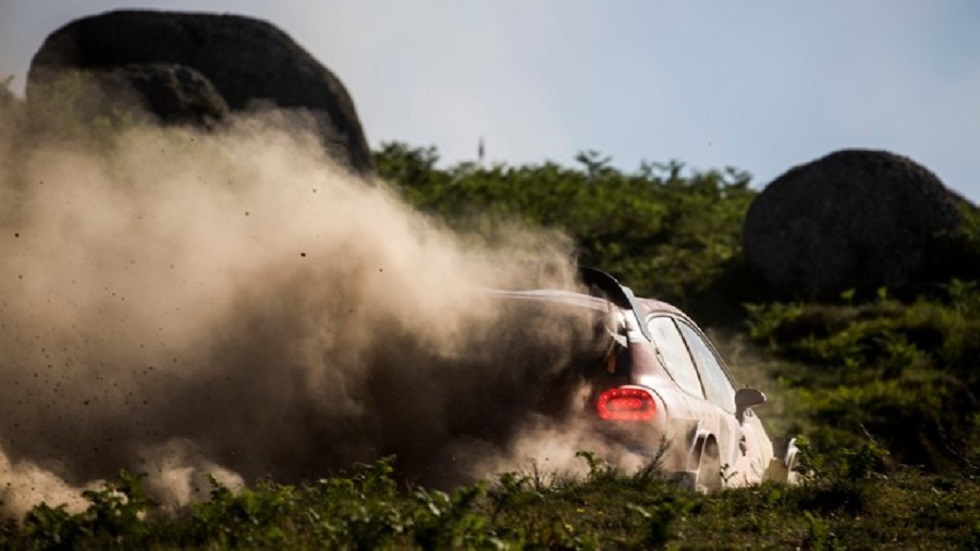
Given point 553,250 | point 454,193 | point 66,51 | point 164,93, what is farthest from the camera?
point 454,193

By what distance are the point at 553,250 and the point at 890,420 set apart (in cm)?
1131

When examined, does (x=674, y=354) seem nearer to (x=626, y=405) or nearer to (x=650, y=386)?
(x=650, y=386)

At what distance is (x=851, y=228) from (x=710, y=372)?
17.3 m

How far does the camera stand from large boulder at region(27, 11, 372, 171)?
1152 inches

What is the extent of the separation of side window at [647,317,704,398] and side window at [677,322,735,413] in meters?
0.18

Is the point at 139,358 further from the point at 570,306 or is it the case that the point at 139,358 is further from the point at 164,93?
the point at 164,93

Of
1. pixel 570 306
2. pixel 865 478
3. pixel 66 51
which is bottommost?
pixel 66 51

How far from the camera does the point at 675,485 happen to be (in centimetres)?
1142

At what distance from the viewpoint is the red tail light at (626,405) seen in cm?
1141

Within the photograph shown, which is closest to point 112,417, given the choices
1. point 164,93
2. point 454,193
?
point 164,93

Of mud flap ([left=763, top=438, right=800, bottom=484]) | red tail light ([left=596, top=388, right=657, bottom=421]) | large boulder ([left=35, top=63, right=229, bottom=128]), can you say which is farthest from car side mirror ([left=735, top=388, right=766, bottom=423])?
large boulder ([left=35, top=63, right=229, bottom=128])

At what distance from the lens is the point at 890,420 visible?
2361cm

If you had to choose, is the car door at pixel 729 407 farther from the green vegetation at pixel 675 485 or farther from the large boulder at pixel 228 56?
the large boulder at pixel 228 56

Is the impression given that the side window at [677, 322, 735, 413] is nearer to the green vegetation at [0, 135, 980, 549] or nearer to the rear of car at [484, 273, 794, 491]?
the rear of car at [484, 273, 794, 491]
